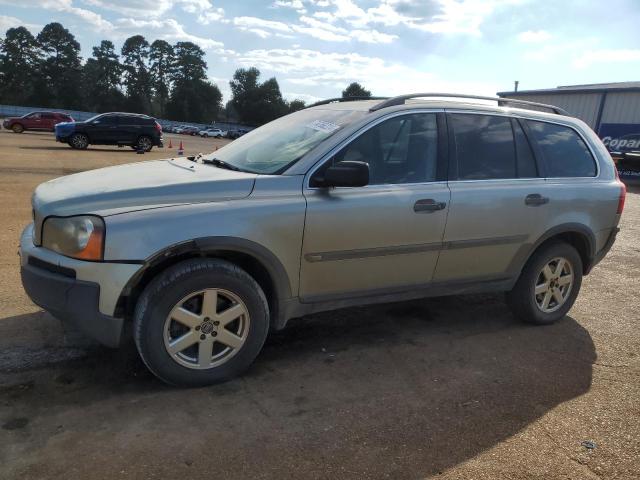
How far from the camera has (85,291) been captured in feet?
9.36

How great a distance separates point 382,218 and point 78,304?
1951 mm

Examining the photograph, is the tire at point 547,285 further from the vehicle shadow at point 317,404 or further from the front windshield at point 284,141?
the front windshield at point 284,141

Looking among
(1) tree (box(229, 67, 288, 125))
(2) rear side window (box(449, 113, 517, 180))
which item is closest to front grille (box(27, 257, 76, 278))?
(2) rear side window (box(449, 113, 517, 180))

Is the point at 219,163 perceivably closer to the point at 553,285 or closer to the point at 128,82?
the point at 553,285

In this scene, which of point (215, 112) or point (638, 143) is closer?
point (638, 143)

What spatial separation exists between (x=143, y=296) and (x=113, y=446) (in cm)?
80

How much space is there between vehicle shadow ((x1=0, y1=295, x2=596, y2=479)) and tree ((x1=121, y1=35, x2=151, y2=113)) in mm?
96095

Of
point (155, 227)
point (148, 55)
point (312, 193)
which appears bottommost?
point (155, 227)

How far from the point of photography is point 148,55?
3949 inches

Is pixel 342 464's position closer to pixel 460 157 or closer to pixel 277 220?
pixel 277 220

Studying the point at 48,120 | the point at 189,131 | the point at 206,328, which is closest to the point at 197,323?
the point at 206,328

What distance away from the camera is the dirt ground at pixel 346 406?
8.34 ft

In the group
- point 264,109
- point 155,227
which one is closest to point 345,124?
point 155,227

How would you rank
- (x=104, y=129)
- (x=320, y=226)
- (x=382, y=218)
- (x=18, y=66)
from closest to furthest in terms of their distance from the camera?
1. (x=320, y=226)
2. (x=382, y=218)
3. (x=104, y=129)
4. (x=18, y=66)
